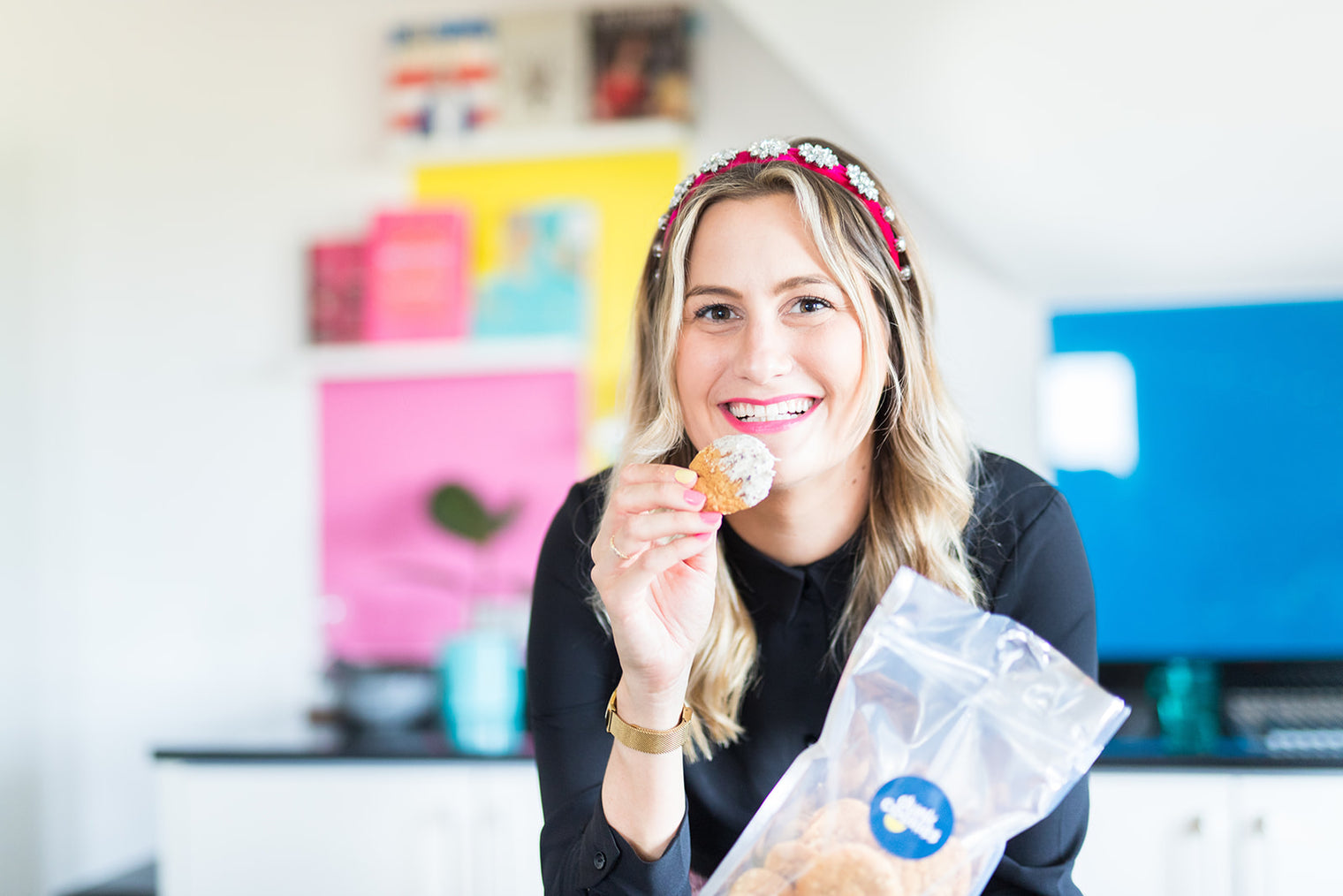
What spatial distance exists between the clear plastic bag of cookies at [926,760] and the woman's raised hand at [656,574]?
157 mm

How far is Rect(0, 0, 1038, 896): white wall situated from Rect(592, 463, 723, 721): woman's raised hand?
210 centimetres

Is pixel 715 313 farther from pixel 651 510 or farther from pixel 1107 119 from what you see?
pixel 1107 119

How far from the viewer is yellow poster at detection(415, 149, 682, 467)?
2.72 meters

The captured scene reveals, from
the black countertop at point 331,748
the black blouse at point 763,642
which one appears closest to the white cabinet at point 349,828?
the black countertop at point 331,748

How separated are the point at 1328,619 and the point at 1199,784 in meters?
0.72

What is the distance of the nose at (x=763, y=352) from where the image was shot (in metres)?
1.06

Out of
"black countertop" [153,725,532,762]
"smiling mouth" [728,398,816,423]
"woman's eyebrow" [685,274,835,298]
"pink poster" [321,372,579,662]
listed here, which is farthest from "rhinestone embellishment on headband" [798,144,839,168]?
"pink poster" [321,372,579,662]

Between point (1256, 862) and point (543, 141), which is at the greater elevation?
point (543, 141)

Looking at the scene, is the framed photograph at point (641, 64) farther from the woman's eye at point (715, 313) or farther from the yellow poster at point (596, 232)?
Answer: the woman's eye at point (715, 313)

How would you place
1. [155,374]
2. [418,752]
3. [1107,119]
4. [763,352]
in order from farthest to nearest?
[155,374], [418,752], [1107,119], [763,352]

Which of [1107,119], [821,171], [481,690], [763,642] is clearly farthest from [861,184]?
[481,690]

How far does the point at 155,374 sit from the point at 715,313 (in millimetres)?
2304

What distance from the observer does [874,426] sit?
126 centimetres

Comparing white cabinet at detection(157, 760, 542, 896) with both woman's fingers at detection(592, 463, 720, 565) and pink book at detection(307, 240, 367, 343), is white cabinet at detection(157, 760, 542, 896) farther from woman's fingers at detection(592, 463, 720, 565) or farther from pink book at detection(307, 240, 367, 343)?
woman's fingers at detection(592, 463, 720, 565)
